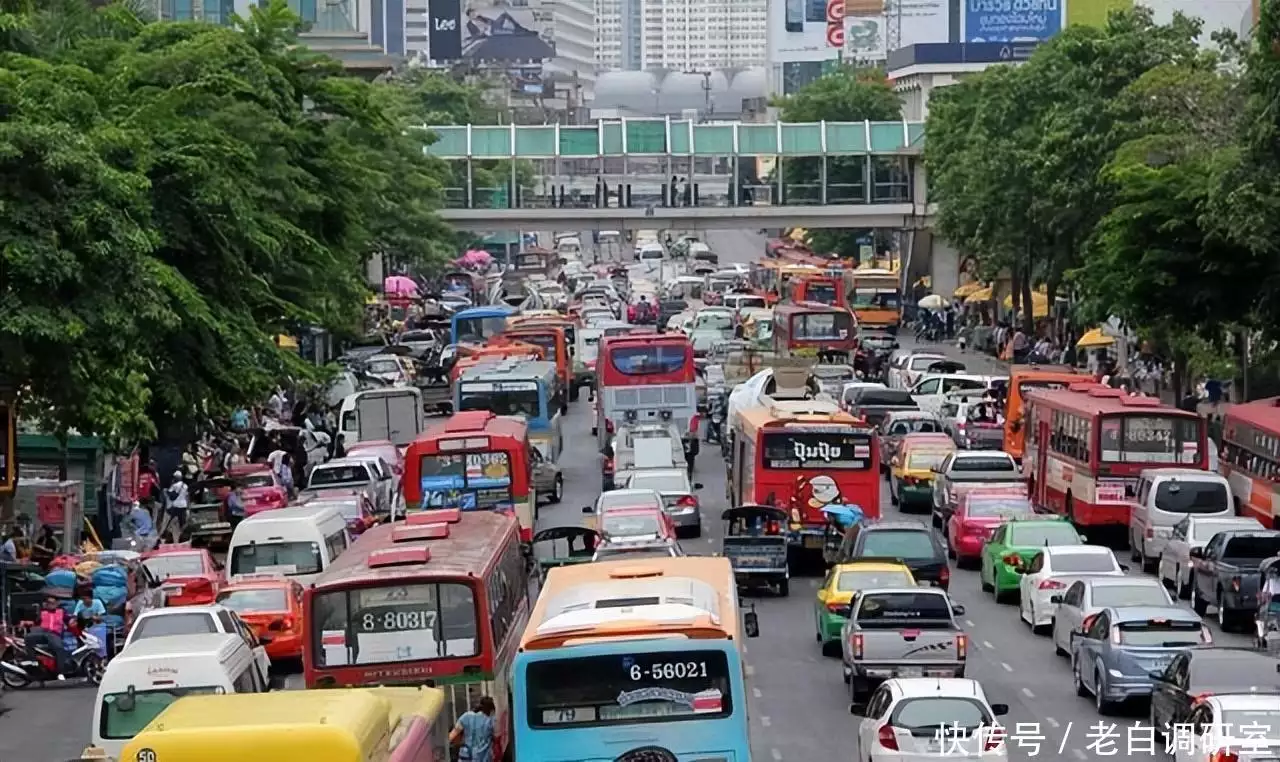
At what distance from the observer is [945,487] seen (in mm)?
41750

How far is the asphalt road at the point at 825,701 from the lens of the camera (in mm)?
24141

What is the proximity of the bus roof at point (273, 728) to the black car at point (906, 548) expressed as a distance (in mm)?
17028

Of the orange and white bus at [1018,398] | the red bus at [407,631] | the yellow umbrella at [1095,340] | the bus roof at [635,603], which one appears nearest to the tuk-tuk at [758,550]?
the bus roof at [635,603]

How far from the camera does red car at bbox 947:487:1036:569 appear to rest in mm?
37750

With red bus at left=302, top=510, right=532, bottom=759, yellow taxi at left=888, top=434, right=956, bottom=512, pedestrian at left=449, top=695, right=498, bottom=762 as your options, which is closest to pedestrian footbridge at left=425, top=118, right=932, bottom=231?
yellow taxi at left=888, top=434, right=956, bottom=512

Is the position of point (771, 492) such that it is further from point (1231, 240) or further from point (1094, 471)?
point (1231, 240)

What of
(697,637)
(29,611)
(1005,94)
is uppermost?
(1005,94)

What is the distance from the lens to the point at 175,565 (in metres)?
33.4

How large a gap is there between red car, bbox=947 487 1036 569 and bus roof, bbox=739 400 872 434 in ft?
6.43

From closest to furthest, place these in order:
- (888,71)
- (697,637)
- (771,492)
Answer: (697,637) → (771,492) → (888,71)

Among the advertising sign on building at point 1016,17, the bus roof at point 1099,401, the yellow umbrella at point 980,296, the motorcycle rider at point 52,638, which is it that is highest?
the advertising sign on building at point 1016,17

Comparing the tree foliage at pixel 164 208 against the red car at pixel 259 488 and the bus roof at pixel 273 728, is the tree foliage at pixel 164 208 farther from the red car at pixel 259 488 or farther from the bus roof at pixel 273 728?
the bus roof at pixel 273 728

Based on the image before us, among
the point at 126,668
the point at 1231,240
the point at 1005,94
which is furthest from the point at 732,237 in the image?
the point at 126,668

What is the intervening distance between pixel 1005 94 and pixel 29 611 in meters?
51.2
